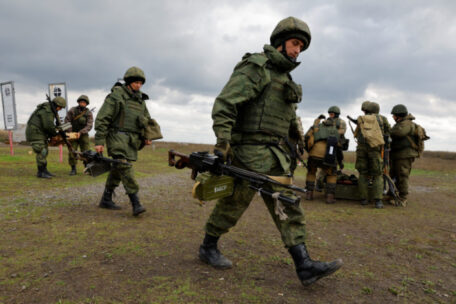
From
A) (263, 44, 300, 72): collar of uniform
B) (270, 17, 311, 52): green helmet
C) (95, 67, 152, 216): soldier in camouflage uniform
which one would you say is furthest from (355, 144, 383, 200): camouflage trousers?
(95, 67, 152, 216): soldier in camouflage uniform

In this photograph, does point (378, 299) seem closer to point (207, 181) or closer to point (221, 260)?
point (221, 260)

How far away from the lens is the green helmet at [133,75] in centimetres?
510

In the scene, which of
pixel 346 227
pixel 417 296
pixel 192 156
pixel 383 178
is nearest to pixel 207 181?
pixel 192 156

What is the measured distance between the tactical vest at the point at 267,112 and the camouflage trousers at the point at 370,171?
15.3 ft

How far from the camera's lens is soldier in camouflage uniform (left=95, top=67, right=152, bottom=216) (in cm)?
490

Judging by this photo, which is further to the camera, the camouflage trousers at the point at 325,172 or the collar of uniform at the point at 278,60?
the camouflage trousers at the point at 325,172

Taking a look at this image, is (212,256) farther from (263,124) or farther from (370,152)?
(370,152)

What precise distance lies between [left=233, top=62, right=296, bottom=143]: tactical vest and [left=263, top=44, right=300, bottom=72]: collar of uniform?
74mm

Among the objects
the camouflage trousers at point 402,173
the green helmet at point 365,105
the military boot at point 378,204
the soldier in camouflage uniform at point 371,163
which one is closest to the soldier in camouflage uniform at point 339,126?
the soldier in camouflage uniform at point 371,163

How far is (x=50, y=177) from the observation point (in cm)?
876

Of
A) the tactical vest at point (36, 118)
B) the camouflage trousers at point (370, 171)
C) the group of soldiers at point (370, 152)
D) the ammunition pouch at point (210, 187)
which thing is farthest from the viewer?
the tactical vest at point (36, 118)

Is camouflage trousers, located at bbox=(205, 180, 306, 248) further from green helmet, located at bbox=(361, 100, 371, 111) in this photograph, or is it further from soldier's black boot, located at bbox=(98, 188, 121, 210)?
green helmet, located at bbox=(361, 100, 371, 111)

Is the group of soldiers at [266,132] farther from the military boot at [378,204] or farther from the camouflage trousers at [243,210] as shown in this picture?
the military boot at [378,204]

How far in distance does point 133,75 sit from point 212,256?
3.43 metres
